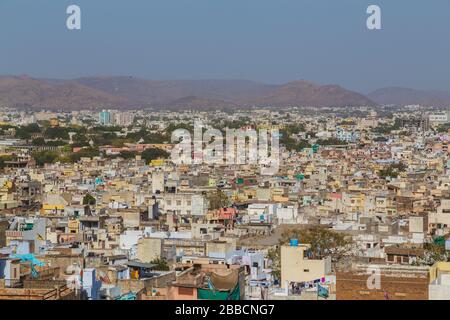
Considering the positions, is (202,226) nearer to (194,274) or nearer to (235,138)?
(194,274)

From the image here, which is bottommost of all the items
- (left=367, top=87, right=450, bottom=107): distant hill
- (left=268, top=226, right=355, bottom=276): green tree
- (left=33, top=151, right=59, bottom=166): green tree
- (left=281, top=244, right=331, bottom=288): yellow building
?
(left=33, top=151, right=59, bottom=166): green tree

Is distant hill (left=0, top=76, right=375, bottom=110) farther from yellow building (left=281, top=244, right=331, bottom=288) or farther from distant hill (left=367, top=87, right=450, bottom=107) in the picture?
yellow building (left=281, top=244, right=331, bottom=288)

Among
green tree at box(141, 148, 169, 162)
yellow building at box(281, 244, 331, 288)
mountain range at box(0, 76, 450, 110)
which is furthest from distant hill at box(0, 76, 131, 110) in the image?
yellow building at box(281, 244, 331, 288)

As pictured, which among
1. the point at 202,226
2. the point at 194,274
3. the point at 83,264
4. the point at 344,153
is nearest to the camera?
the point at 194,274

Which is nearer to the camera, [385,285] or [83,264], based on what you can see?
[385,285]

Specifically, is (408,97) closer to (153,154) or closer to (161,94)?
(161,94)

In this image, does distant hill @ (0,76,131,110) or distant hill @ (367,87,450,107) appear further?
distant hill @ (367,87,450,107)

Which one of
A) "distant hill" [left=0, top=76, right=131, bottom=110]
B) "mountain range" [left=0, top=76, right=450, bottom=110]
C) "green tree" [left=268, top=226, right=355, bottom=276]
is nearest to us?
"green tree" [left=268, top=226, right=355, bottom=276]

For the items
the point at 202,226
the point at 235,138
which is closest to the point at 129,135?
the point at 235,138
